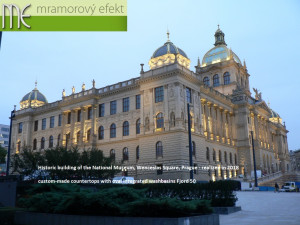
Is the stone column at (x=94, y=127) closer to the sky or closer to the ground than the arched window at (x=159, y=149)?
closer to the sky

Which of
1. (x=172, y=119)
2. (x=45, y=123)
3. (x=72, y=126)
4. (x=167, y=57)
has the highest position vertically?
(x=167, y=57)

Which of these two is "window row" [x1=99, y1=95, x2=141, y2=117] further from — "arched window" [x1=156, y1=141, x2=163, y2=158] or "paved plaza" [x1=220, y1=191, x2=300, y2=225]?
"paved plaza" [x1=220, y1=191, x2=300, y2=225]

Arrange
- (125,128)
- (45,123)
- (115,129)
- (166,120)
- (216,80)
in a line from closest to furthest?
(166,120), (125,128), (115,129), (45,123), (216,80)

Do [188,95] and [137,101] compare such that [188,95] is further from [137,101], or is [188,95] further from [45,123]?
[45,123]

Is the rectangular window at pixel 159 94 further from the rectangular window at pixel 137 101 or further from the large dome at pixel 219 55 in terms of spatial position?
the large dome at pixel 219 55

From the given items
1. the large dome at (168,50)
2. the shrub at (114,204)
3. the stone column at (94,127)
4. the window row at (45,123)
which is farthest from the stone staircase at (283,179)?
the shrub at (114,204)

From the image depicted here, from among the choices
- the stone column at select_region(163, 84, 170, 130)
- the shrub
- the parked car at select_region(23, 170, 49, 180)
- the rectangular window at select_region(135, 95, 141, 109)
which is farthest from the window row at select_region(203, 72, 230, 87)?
the shrub

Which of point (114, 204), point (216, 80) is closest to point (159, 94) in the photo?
point (216, 80)

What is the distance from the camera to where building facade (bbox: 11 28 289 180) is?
4647cm

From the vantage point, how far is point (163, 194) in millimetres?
20922

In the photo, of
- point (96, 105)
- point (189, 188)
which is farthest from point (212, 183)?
point (96, 105)

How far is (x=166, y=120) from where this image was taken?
151ft

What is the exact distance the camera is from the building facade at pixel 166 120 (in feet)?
152

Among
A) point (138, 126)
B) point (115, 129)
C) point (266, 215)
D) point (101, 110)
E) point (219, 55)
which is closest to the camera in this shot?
point (266, 215)
